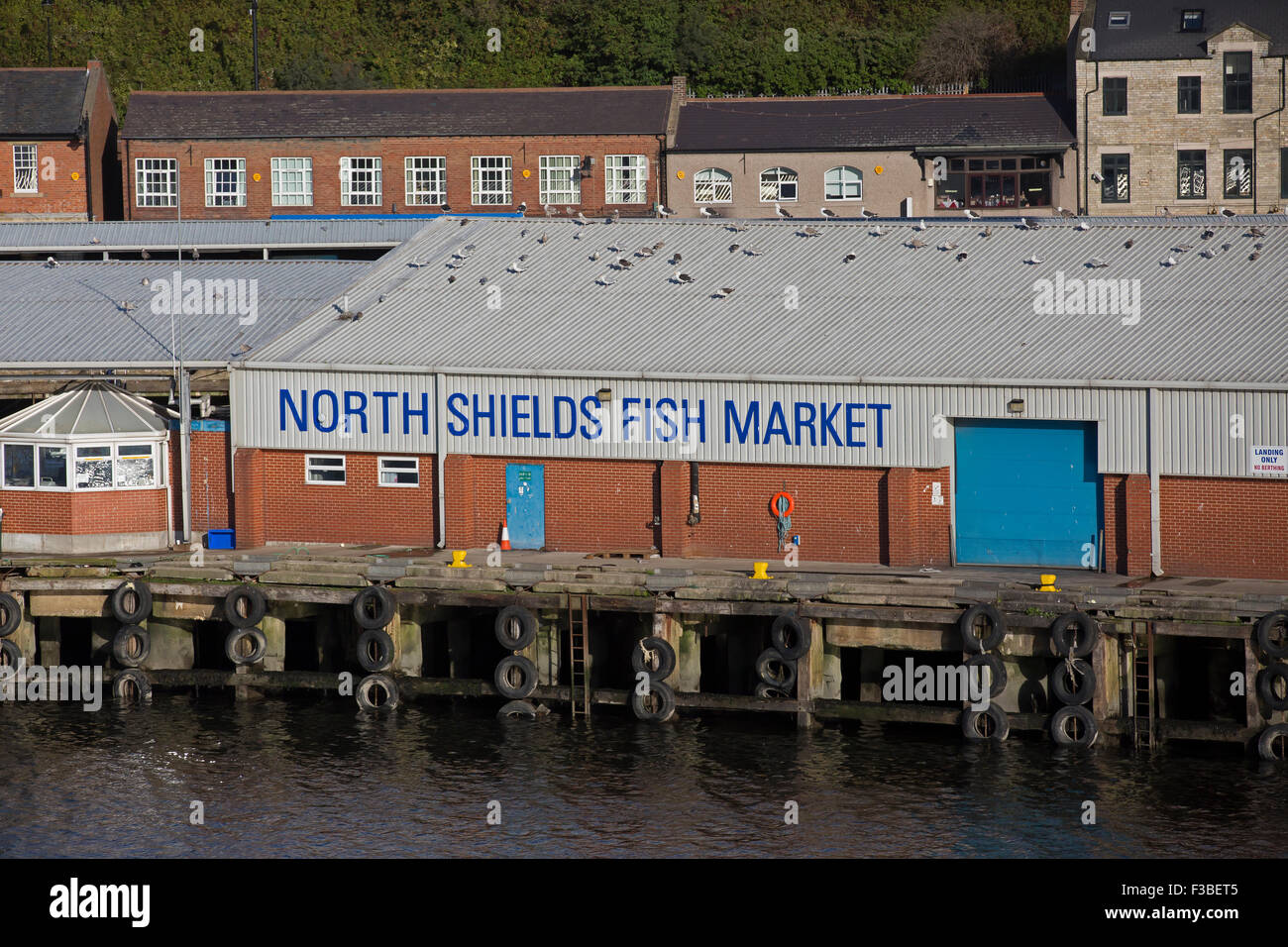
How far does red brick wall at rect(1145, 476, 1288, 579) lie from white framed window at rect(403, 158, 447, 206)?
42.1 meters

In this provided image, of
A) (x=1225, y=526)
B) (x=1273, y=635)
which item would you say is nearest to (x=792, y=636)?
(x=1273, y=635)

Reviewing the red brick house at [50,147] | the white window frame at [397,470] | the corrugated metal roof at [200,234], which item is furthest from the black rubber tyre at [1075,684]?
the red brick house at [50,147]

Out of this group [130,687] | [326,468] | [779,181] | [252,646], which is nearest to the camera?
[252,646]

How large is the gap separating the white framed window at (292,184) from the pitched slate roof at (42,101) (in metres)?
8.41

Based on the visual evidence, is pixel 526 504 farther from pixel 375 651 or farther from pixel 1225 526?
pixel 1225 526

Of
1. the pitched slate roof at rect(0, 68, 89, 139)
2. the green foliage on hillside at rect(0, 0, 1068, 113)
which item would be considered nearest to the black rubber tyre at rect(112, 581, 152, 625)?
the pitched slate roof at rect(0, 68, 89, 139)

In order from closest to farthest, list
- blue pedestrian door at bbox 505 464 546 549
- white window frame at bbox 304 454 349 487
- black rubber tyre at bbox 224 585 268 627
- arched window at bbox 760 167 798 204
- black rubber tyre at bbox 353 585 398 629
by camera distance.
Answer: black rubber tyre at bbox 353 585 398 629 → black rubber tyre at bbox 224 585 268 627 → blue pedestrian door at bbox 505 464 546 549 → white window frame at bbox 304 454 349 487 → arched window at bbox 760 167 798 204

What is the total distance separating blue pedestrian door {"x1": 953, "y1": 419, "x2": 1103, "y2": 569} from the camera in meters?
40.9

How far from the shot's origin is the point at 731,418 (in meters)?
42.6

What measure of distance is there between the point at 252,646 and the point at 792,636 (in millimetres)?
11533

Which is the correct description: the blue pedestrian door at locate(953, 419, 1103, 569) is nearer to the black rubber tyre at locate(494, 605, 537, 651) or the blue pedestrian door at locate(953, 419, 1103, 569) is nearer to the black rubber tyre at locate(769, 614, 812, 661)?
the black rubber tyre at locate(769, 614, 812, 661)

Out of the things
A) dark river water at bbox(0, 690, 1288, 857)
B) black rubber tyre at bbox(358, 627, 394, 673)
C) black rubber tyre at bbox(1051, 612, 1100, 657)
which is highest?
black rubber tyre at bbox(1051, 612, 1100, 657)

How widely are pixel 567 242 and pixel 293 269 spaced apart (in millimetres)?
8694
